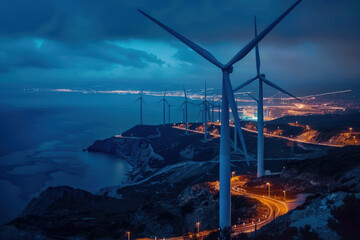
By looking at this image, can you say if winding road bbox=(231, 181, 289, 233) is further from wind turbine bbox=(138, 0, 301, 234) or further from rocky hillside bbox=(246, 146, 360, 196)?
wind turbine bbox=(138, 0, 301, 234)

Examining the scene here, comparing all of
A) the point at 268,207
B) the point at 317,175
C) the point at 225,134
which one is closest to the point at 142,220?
the point at 268,207

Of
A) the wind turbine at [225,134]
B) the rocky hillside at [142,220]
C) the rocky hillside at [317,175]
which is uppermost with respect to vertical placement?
the wind turbine at [225,134]

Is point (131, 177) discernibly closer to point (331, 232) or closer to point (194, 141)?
point (194, 141)

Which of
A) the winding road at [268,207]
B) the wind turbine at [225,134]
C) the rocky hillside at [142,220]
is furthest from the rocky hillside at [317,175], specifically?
the wind turbine at [225,134]

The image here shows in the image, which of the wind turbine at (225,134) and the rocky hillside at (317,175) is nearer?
the wind turbine at (225,134)

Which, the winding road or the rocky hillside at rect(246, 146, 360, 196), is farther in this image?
the rocky hillside at rect(246, 146, 360, 196)

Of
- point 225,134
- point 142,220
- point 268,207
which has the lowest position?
point 142,220

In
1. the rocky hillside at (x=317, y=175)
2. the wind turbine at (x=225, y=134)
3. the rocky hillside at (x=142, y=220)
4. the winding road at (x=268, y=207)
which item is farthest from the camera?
the rocky hillside at (x=317, y=175)

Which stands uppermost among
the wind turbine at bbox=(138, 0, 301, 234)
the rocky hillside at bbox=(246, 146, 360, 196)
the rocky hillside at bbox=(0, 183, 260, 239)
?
the wind turbine at bbox=(138, 0, 301, 234)

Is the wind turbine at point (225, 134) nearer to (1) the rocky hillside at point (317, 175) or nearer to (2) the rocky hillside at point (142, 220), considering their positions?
(2) the rocky hillside at point (142, 220)

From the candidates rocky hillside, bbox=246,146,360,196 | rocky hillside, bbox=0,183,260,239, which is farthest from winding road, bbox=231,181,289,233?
rocky hillside, bbox=246,146,360,196

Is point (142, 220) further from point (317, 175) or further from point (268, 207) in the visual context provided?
point (317, 175)
